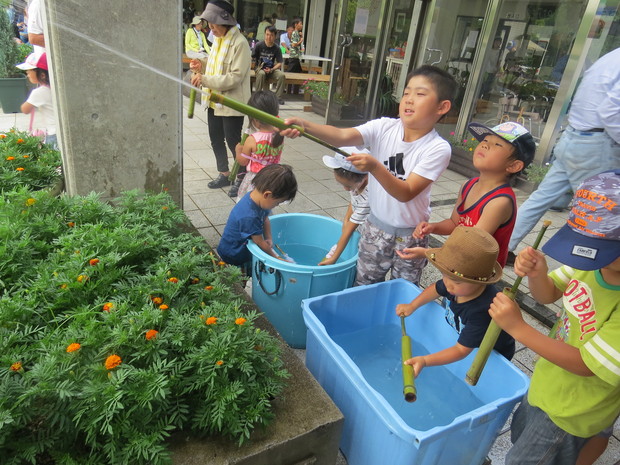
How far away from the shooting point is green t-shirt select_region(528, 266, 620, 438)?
126 cm

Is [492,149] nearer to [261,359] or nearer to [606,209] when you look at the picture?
[606,209]

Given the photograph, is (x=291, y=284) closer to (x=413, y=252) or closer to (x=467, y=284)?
(x=413, y=252)

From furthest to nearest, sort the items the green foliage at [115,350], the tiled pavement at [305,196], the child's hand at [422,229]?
the tiled pavement at [305,196]
the child's hand at [422,229]
the green foliage at [115,350]

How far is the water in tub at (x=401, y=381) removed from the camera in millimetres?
2242

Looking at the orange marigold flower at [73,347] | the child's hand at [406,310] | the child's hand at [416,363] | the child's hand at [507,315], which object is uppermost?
the child's hand at [507,315]

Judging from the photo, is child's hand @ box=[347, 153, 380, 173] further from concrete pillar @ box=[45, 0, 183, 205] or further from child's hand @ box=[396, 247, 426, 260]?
concrete pillar @ box=[45, 0, 183, 205]

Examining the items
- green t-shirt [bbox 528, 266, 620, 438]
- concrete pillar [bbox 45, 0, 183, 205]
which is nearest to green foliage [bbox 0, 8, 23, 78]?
concrete pillar [bbox 45, 0, 183, 205]

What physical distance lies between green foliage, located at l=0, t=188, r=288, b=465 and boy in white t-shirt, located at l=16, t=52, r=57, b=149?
247 cm

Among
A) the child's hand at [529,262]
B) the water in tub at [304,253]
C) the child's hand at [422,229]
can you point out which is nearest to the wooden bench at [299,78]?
the water in tub at [304,253]

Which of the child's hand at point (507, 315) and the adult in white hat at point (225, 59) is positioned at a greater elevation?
the adult in white hat at point (225, 59)

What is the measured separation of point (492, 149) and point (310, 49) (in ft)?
42.2

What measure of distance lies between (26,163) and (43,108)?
161 centimetres

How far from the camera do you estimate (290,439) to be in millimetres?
1369

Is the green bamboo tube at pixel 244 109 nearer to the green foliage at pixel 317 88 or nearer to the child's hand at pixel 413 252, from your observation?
the child's hand at pixel 413 252
